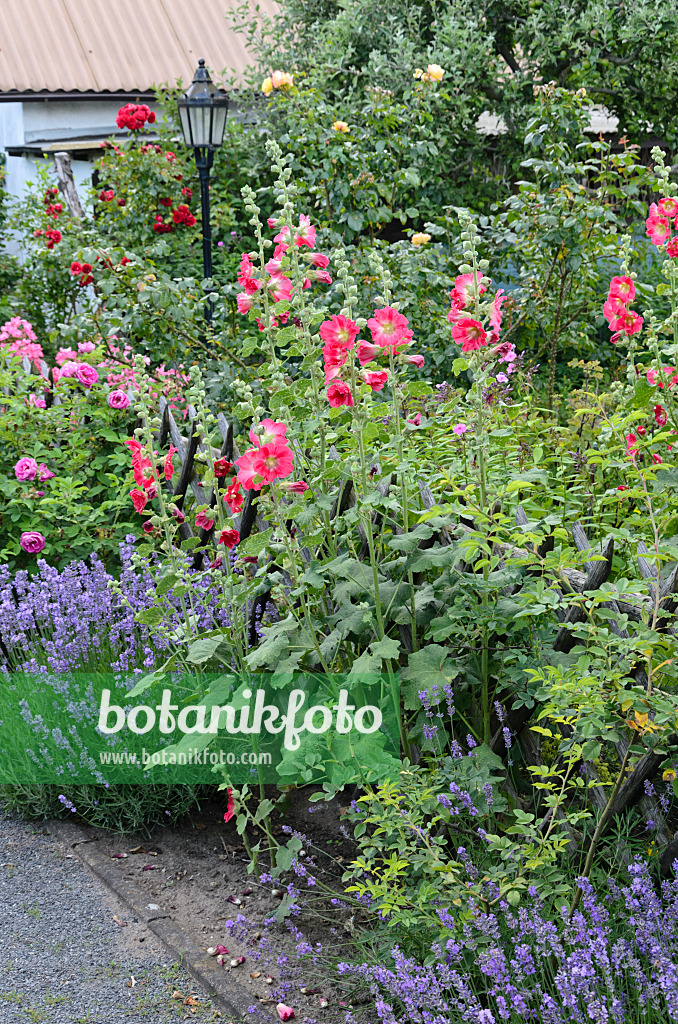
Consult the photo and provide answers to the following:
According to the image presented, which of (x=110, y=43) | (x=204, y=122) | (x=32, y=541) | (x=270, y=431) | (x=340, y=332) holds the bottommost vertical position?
(x=32, y=541)

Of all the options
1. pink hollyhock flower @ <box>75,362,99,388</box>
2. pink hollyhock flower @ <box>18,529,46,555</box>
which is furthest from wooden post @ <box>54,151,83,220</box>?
pink hollyhock flower @ <box>18,529,46,555</box>

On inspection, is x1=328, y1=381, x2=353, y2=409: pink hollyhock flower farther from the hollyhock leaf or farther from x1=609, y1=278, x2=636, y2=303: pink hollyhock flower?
x1=609, y1=278, x2=636, y2=303: pink hollyhock flower

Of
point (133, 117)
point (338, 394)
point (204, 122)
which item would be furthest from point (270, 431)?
point (133, 117)

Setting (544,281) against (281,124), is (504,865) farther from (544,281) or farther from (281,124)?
(281,124)

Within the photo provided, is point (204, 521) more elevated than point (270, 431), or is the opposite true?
point (270, 431)

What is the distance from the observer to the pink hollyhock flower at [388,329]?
206 cm

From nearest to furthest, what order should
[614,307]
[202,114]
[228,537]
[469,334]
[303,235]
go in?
[469,334] → [303,235] → [228,537] → [614,307] → [202,114]

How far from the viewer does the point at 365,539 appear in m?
2.36

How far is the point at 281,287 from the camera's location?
221 cm

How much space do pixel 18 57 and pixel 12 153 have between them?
1.26 meters

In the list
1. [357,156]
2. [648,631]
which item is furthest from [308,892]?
[357,156]

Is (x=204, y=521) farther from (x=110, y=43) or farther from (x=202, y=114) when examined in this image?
(x=110, y=43)

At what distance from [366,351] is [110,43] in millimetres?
10195

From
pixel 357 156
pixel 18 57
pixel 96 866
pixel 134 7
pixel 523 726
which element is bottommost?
pixel 96 866
